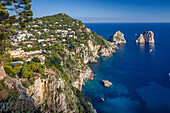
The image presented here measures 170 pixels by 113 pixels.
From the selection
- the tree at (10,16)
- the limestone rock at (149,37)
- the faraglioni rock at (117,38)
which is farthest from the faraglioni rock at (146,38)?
the tree at (10,16)

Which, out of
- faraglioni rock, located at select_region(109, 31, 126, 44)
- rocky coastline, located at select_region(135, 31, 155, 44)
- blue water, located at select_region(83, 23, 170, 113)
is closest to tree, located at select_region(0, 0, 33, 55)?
blue water, located at select_region(83, 23, 170, 113)

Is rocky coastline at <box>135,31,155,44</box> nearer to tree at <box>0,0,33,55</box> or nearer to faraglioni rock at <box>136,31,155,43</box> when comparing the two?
faraglioni rock at <box>136,31,155,43</box>

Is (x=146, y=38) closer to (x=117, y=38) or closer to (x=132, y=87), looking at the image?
(x=117, y=38)

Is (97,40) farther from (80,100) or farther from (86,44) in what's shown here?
(80,100)

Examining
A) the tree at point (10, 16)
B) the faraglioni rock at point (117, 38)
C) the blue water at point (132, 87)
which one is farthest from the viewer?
the faraglioni rock at point (117, 38)

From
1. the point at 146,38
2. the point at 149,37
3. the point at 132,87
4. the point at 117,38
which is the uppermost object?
the point at 149,37

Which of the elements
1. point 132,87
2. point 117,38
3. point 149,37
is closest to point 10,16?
point 132,87

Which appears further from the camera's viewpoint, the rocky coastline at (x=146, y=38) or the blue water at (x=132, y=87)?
the rocky coastline at (x=146, y=38)

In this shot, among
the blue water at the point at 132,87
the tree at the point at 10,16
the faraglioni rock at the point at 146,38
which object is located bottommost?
the blue water at the point at 132,87

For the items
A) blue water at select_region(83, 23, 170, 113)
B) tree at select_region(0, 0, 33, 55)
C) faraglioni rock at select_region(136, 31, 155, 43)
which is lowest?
blue water at select_region(83, 23, 170, 113)

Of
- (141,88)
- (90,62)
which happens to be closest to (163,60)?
(141,88)

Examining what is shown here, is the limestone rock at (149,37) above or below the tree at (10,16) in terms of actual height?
below

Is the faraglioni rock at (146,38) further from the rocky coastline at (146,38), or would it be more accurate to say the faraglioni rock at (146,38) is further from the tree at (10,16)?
the tree at (10,16)
